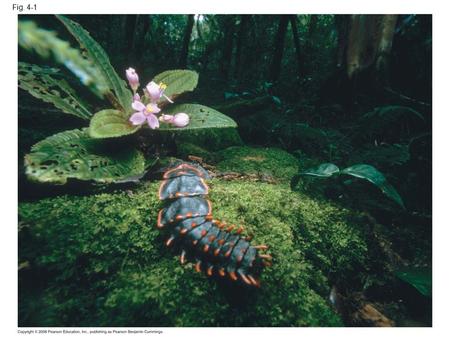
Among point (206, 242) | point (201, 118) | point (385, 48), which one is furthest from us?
point (385, 48)

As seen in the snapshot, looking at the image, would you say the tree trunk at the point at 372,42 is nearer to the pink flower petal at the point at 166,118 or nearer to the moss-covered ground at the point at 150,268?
the moss-covered ground at the point at 150,268

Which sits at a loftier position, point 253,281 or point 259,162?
point 259,162

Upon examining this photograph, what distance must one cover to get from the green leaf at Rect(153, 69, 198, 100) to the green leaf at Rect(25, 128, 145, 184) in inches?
31.6

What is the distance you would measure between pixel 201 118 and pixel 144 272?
141 centimetres

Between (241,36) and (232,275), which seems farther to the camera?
(241,36)

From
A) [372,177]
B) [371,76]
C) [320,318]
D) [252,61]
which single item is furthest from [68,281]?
[252,61]

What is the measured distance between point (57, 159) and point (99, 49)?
112 centimetres

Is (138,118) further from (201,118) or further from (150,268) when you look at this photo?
(150,268)

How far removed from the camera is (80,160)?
67.8 inches

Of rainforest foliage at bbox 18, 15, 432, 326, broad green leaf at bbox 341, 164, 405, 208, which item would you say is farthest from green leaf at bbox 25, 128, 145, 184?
broad green leaf at bbox 341, 164, 405, 208

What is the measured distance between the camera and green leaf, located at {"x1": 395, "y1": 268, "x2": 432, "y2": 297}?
152 cm

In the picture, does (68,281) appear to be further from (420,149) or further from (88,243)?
(420,149)

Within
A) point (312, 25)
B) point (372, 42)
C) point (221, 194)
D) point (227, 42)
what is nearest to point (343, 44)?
point (372, 42)

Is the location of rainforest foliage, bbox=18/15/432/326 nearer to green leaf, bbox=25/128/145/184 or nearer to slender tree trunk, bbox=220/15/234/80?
green leaf, bbox=25/128/145/184
